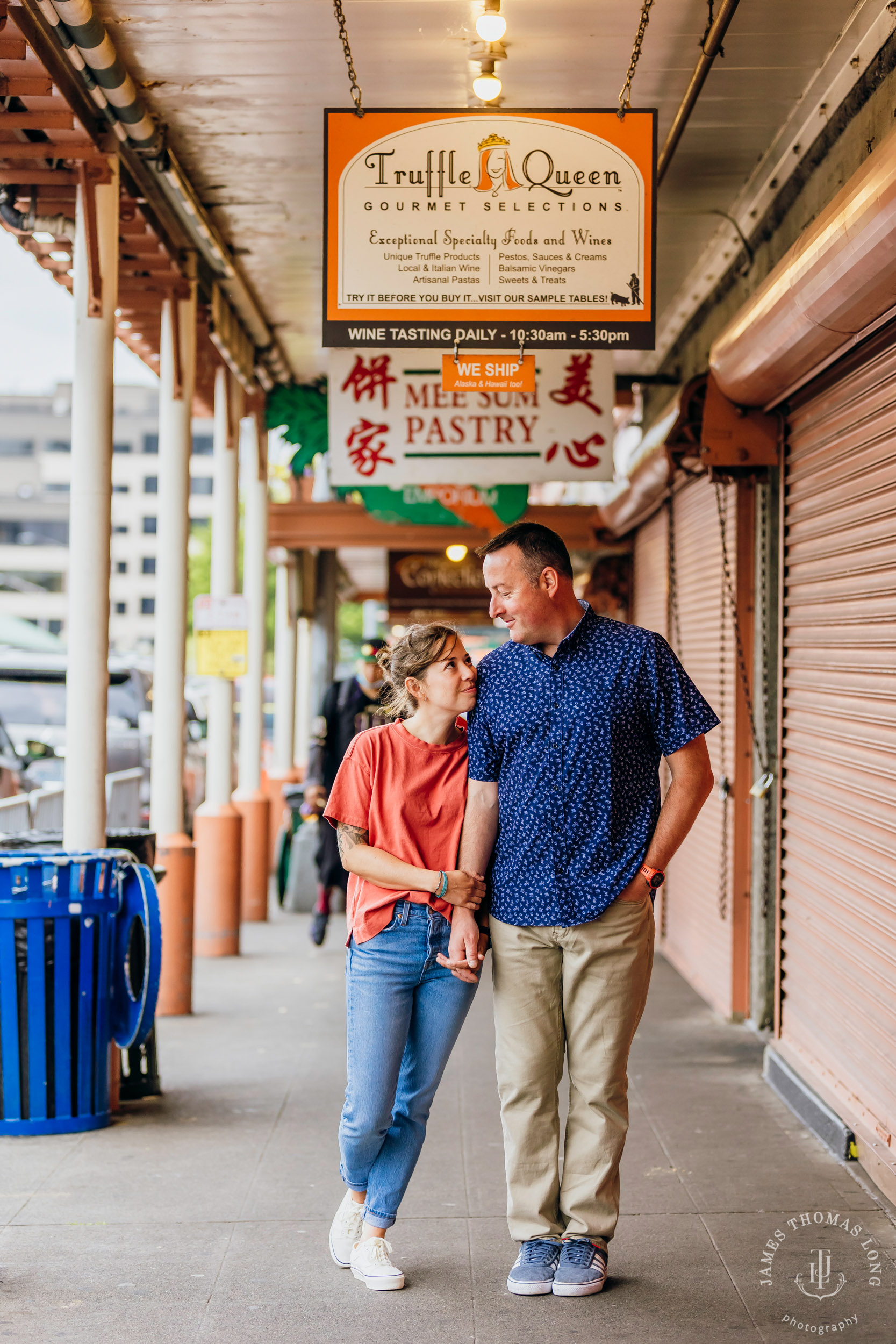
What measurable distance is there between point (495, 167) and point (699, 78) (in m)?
1.03

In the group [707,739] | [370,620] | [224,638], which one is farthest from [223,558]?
[370,620]

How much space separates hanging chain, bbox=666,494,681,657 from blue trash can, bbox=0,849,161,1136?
478 centimetres

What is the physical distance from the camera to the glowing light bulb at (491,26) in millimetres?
4734

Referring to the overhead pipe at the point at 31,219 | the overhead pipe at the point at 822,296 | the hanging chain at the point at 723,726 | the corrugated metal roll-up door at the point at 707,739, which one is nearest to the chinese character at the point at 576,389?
the corrugated metal roll-up door at the point at 707,739

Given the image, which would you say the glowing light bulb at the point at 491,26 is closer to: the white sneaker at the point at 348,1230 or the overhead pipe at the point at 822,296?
the overhead pipe at the point at 822,296

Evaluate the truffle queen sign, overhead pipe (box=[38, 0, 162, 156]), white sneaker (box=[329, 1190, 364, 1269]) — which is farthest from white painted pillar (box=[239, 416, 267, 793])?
white sneaker (box=[329, 1190, 364, 1269])

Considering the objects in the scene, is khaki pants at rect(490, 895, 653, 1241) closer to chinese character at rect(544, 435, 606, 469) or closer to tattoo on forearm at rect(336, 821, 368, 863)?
tattoo on forearm at rect(336, 821, 368, 863)

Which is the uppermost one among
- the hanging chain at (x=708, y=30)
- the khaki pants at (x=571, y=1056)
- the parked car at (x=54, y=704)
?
the hanging chain at (x=708, y=30)

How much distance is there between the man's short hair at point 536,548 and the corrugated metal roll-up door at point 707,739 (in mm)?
3637

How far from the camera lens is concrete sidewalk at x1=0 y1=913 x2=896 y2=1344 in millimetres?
3676

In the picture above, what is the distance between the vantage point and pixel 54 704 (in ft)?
51.5

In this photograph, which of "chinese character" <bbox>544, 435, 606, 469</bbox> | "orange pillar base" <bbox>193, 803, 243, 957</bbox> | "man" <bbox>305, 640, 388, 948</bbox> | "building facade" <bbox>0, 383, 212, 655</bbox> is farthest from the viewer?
"building facade" <bbox>0, 383, 212, 655</bbox>

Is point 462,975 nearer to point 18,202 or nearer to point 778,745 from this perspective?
point 778,745

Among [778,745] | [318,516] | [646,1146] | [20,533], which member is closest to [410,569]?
[318,516]
